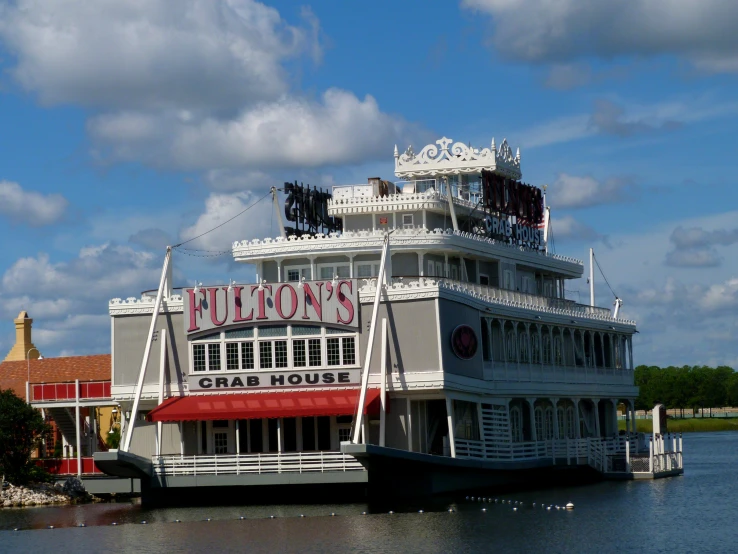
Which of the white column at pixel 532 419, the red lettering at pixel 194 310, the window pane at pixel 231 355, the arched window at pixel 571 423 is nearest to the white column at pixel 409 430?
the window pane at pixel 231 355

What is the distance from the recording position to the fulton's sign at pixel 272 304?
54.7m

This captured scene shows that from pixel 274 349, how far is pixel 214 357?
2.47m

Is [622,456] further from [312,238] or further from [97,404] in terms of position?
[97,404]

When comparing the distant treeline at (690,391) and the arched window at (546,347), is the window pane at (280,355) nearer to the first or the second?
the arched window at (546,347)

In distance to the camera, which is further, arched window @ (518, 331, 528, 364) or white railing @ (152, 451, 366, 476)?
arched window @ (518, 331, 528, 364)

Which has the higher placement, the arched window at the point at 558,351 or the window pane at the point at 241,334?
the window pane at the point at 241,334

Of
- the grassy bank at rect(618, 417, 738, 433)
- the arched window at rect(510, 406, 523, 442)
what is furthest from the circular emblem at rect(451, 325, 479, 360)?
the grassy bank at rect(618, 417, 738, 433)

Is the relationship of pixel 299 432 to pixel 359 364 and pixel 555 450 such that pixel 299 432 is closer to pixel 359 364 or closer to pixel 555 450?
pixel 359 364

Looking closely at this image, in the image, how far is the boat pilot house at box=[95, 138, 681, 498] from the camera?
5291 cm

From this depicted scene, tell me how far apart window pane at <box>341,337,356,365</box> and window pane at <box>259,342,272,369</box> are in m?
2.88

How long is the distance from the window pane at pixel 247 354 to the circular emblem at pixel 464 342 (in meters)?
7.66

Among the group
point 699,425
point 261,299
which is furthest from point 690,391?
point 261,299

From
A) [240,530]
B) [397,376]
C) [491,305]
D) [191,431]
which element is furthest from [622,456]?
[240,530]

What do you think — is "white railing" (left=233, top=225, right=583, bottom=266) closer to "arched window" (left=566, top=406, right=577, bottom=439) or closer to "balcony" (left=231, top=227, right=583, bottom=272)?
"balcony" (left=231, top=227, right=583, bottom=272)
